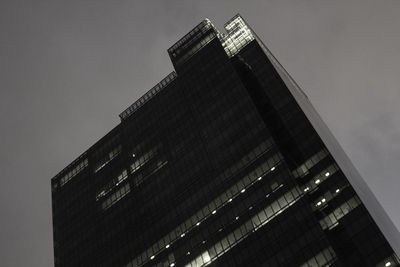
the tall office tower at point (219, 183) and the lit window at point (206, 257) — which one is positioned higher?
the tall office tower at point (219, 183)

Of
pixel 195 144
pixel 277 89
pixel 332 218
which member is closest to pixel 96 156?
pixel 195 144

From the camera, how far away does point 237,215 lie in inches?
3821

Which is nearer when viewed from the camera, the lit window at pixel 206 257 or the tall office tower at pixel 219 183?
the tall office tower at pixel 219 183

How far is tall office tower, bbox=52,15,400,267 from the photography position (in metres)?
88.4

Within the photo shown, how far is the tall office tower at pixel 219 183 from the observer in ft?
290

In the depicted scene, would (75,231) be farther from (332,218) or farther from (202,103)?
(332,218)

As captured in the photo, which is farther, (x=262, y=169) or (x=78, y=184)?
(x=78, y=184)

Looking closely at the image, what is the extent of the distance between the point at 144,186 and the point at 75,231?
21.8 metres

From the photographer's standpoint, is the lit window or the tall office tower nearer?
the tall office tower

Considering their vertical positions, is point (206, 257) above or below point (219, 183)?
below

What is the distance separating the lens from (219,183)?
344ft

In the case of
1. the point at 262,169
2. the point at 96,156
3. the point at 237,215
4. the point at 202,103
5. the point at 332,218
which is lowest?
the point at 332,218

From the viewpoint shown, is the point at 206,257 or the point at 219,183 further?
the point at 219,183

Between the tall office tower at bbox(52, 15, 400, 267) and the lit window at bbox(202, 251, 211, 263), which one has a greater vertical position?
the tall office tower at bbox(52, 15, 400, 267)
